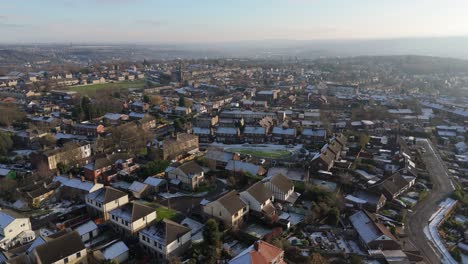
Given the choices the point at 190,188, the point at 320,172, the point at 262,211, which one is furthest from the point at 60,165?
the point at 320,172

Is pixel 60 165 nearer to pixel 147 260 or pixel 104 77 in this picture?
pixel 147 260

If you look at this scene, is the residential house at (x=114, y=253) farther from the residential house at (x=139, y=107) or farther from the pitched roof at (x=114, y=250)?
the residential house at (x=139, y=107)

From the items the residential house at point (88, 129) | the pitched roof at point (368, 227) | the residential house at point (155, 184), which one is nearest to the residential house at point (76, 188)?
the residential house at point (155, 184)

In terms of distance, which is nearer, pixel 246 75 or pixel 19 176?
pixel 19 176

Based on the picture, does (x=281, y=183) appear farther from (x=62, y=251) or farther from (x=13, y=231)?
(x=13, y=231)

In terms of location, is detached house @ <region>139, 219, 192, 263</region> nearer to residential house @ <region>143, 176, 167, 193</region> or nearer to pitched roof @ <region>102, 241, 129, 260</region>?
pitched roof @ <region>102, 241, 129, 260</region>

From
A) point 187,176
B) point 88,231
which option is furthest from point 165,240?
point 187,176
